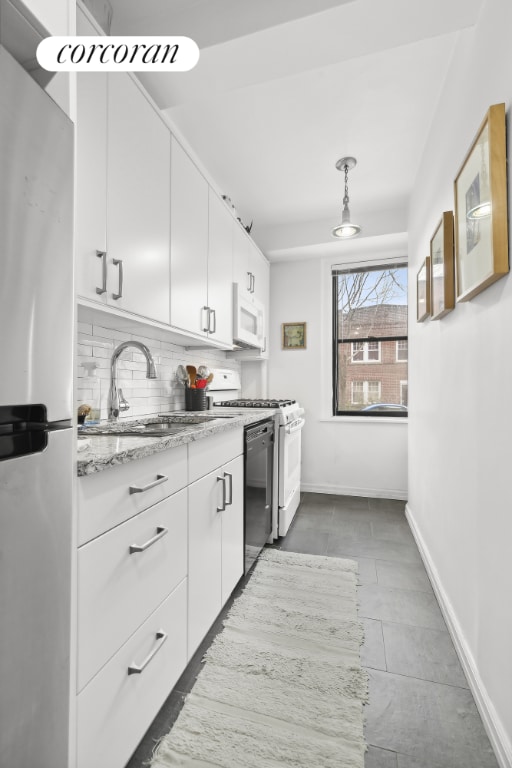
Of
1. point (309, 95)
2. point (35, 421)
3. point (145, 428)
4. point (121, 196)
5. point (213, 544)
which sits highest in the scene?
point (309, 95)

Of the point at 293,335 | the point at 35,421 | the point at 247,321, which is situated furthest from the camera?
the point at 293,335

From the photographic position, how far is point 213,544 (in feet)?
5.12

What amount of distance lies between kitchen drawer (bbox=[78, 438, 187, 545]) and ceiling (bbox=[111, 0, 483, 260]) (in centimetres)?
167

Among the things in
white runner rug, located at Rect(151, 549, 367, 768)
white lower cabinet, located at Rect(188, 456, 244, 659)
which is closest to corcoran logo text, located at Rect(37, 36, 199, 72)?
white lower cabinet, located at Rect(188, 456, 244, 659)

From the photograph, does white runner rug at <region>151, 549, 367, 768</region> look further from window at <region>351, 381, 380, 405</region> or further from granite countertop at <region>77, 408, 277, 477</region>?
window at <region>351, 381, 380, 405</region>

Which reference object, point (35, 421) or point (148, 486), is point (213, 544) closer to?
point (148, 486)

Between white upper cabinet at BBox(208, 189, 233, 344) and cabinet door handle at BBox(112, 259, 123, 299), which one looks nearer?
cabinet door handle at BBox(112, 259, 123, 299)

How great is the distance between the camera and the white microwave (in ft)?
9.09

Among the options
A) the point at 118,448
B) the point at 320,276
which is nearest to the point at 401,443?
the point at 320,276

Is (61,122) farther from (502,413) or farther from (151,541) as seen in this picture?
(502,413)

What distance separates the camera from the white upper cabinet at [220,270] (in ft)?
7.67

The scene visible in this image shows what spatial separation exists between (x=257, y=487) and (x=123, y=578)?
126cm

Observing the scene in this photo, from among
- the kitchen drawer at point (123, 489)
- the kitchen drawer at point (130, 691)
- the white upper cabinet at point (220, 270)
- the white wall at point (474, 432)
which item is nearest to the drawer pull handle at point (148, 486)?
the kitchen drawer at point (123, 489)

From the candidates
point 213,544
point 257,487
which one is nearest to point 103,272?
point 213,544
